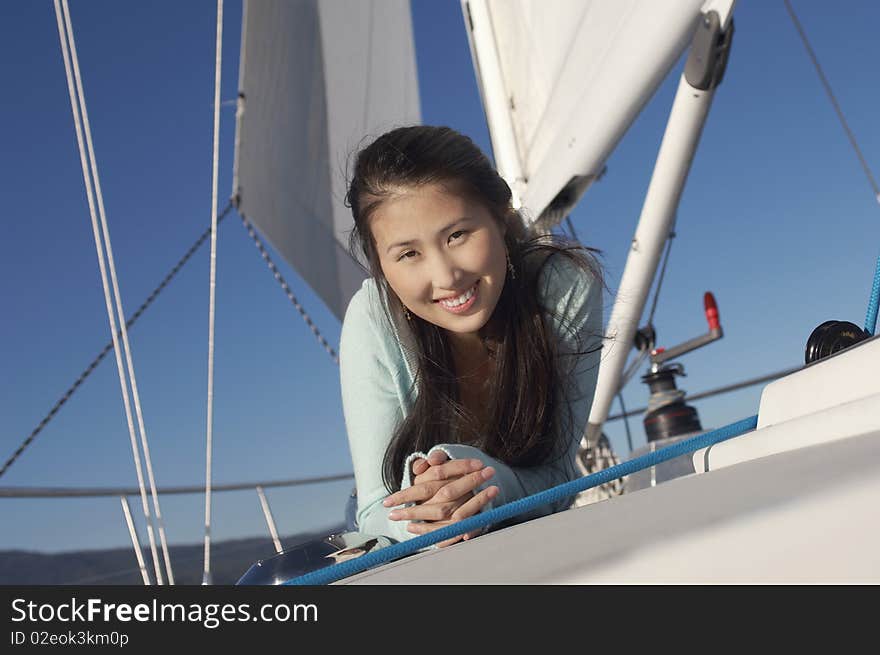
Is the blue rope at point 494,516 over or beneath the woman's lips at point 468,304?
beneath

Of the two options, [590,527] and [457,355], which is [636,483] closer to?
[457,355]

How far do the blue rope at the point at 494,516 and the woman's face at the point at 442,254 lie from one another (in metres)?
0.30

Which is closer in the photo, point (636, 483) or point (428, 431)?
point (428, 431)

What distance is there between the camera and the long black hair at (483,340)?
762mm

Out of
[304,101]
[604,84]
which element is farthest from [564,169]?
[304,101]

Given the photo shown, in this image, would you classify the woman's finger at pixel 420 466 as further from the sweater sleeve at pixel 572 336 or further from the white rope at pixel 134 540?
the white rope at pixel 134 540

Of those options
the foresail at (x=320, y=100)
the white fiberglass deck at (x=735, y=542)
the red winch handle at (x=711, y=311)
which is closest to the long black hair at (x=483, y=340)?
Answer: the white fiberglass deck at (x=735, y=542)

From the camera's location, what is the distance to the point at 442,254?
73cm

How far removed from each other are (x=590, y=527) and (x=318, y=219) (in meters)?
2.36

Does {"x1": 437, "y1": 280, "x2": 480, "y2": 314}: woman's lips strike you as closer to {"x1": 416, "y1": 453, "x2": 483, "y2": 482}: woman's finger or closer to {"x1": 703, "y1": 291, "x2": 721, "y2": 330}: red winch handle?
{"x1": 416, "y1": 453, "x2": 483, "y2": 482}: woman's finger

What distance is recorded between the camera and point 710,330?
1634mm

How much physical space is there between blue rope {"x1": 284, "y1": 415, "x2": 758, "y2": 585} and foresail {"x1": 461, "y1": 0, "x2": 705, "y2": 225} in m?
0.68

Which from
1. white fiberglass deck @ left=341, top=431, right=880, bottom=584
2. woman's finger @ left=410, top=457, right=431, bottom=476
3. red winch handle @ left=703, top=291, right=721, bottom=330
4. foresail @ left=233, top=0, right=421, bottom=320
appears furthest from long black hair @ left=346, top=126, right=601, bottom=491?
foresail @ left=233, top=0, right=421, bottom=320

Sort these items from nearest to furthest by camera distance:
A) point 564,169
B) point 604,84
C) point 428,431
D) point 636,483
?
point 428,431
point 636,483
point 604,84
point 564,169
